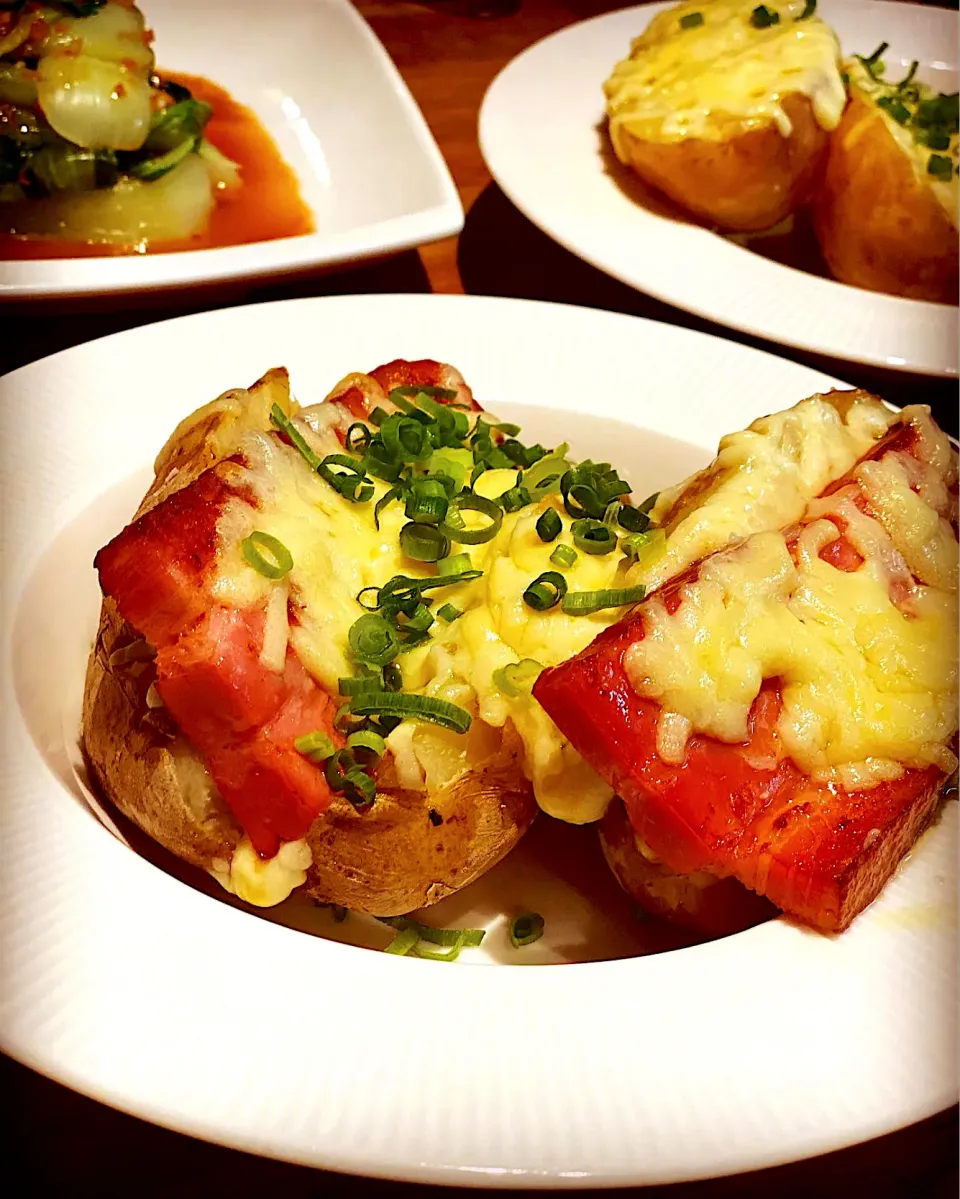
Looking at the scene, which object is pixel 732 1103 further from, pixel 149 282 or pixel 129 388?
pixel 149 282

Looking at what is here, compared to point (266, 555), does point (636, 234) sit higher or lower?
lower

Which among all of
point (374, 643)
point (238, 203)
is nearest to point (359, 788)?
point (374, 643)

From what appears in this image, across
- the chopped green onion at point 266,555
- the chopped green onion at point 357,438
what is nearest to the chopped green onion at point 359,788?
the chopped green onion at point 266,555

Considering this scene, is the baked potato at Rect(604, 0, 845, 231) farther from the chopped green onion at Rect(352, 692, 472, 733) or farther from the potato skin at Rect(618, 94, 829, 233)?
the chopped green onion at Rect(352, 692, 472, 733)

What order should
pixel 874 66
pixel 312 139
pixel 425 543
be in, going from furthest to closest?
pixel 312 139 → pixel 874 66 → pixel 425 543

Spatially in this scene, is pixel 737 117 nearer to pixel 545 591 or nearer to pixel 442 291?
pixel 442 291

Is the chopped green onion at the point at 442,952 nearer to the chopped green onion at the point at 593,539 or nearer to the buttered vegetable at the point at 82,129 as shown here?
the chopped green onion at the point at 593,539

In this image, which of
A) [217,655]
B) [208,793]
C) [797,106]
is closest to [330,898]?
[208,793]
